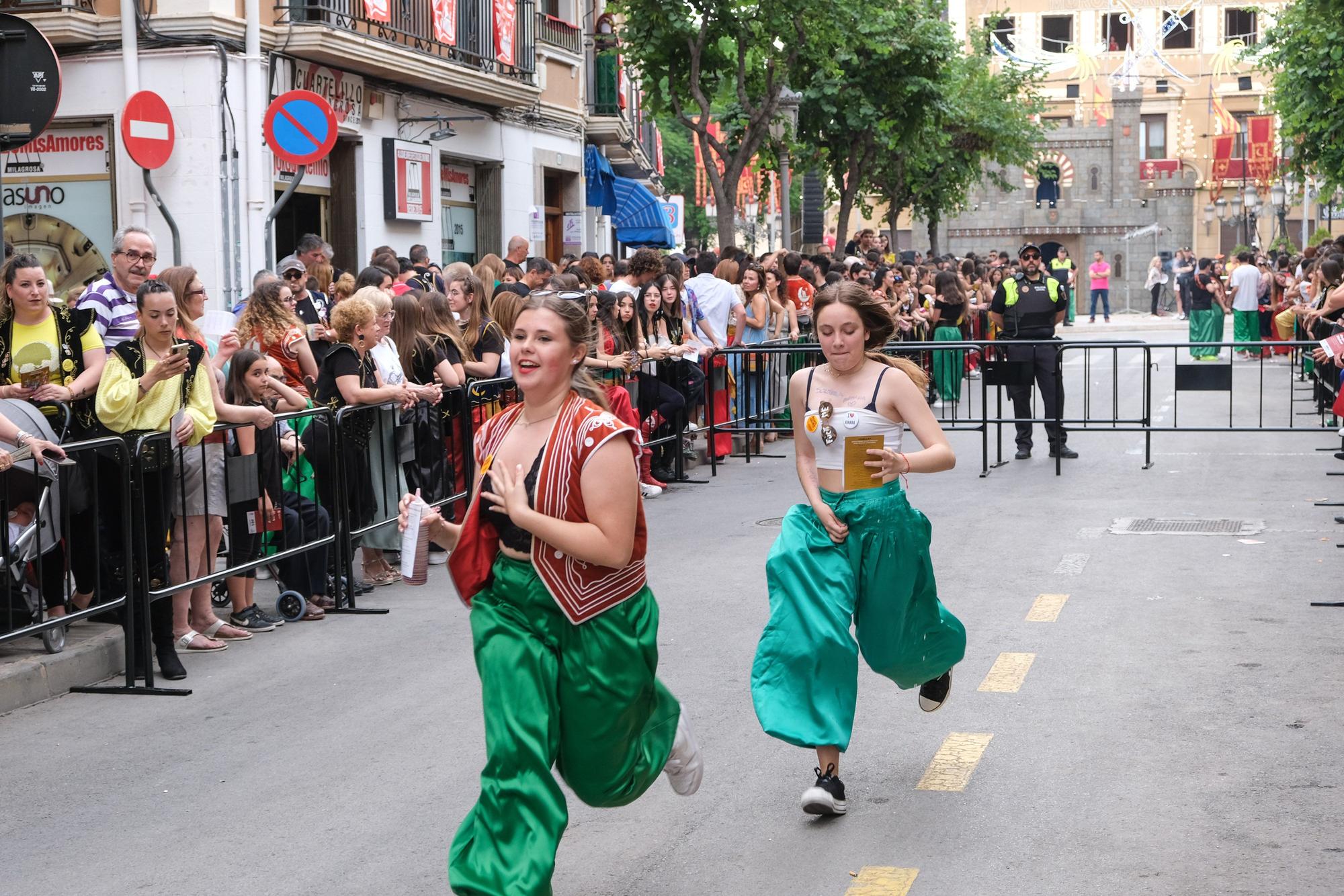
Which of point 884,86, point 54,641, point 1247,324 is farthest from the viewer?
point 884,86

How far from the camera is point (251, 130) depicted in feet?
56.1

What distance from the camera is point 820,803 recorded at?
17.3 ft

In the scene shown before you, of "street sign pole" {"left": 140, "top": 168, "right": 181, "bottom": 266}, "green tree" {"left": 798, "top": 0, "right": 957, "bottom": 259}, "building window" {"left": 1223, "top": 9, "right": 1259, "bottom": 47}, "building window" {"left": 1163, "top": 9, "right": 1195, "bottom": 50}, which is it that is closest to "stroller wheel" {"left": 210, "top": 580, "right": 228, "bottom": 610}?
"street sign pole" {"left": 140, "top": 168, "right": 181, "bottom": 266}

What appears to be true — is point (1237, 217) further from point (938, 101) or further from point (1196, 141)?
point (938, 101)

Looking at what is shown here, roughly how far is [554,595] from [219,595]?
563cm

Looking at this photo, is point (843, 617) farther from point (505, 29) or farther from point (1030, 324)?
point (505, 29)

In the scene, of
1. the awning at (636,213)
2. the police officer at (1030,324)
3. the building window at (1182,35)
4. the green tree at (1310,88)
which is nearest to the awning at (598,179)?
the awning at (636,213)

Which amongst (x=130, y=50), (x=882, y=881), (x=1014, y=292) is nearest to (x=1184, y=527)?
(x=1014, y=292)

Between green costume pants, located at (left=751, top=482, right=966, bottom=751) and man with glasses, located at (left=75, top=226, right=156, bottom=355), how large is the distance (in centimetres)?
435

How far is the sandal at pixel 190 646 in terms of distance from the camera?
8.23m

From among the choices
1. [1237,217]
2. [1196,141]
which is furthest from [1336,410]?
[1196,141]

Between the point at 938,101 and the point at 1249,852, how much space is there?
25.8 m

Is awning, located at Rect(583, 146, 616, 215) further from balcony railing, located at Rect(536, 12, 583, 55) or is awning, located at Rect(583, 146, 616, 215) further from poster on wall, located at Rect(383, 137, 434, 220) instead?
poster on wall, located at Rect(383, 137, 434, 220)

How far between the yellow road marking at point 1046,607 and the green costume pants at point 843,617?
2617 mm
